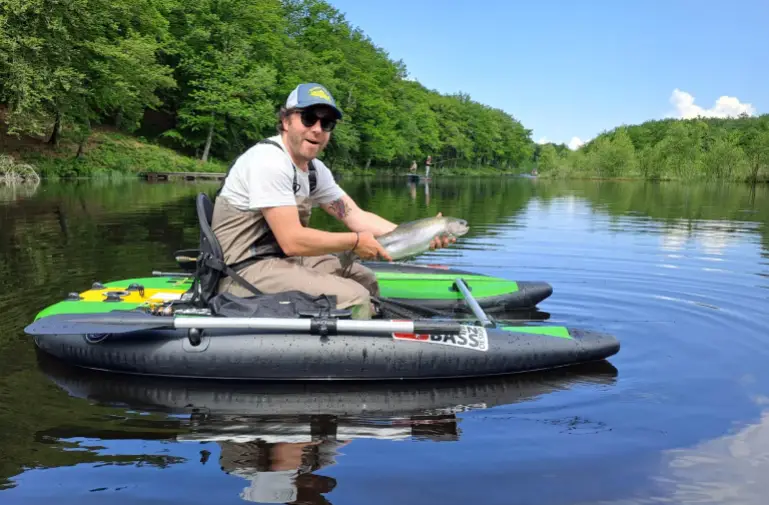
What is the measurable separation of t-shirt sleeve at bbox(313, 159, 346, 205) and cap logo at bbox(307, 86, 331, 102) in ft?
3.18

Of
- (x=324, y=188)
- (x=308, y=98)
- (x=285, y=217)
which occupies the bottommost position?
(x=285, y=217)

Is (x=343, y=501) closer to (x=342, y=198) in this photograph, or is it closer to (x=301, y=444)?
(x=301, y=444)

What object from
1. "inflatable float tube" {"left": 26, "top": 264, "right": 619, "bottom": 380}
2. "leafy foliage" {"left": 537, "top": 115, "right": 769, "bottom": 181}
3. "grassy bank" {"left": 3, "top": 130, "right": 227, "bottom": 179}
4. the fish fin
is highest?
"leafy foliage" {"left": 537, "top": 115, "right": 769, "bottom": 181}

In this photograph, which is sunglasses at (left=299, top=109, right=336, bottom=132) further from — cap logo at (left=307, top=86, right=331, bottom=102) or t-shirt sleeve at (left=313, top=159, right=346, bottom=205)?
t-shirt sleeve at (left=313, top=159, right=346, bottom=205)

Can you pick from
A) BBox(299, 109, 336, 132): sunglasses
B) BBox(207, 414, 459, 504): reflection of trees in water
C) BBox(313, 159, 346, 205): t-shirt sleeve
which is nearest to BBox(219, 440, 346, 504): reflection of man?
BBox(207, 414, 459, 504): reflection of trees in water

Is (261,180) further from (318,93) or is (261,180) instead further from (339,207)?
(339,207)

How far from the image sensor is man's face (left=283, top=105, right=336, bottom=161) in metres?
4.77

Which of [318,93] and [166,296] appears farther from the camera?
[166,296]

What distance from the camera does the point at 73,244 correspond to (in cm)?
1134

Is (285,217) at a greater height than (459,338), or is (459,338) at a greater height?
(285,217)

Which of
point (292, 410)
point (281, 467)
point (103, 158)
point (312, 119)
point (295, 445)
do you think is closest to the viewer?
point (281, 467)

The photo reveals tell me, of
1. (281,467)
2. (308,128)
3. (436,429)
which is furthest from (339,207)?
(281,467)

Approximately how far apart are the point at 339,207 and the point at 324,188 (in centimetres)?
29

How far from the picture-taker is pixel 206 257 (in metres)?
5.04
